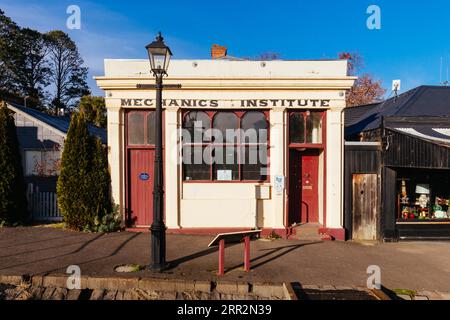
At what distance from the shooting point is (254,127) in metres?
8.95

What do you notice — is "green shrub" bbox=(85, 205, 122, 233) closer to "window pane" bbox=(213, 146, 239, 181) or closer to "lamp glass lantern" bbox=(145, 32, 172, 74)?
"window pane" bbox=(213, 146, 239, 181)

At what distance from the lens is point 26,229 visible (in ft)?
28.1

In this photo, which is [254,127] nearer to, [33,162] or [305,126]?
[305,126]

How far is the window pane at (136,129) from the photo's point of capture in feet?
29.4

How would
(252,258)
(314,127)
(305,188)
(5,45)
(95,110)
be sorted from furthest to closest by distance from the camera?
(5,45) → (95,110) → (305,188) → (314,127) → (252,258)

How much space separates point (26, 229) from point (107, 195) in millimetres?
2429

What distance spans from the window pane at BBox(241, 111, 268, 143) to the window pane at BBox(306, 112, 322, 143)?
4.20ft

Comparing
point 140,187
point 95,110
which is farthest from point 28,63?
point 140,187

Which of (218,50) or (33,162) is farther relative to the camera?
(33,162)

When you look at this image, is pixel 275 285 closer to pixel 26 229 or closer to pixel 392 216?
pixel 392 216

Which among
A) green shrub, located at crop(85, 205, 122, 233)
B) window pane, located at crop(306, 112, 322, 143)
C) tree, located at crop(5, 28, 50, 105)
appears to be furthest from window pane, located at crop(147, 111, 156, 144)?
tree, located at crop(5, 28, 50, 105)

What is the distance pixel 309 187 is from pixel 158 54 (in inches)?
241

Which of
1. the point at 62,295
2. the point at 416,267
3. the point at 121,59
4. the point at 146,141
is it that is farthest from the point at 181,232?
the point at 416,267
